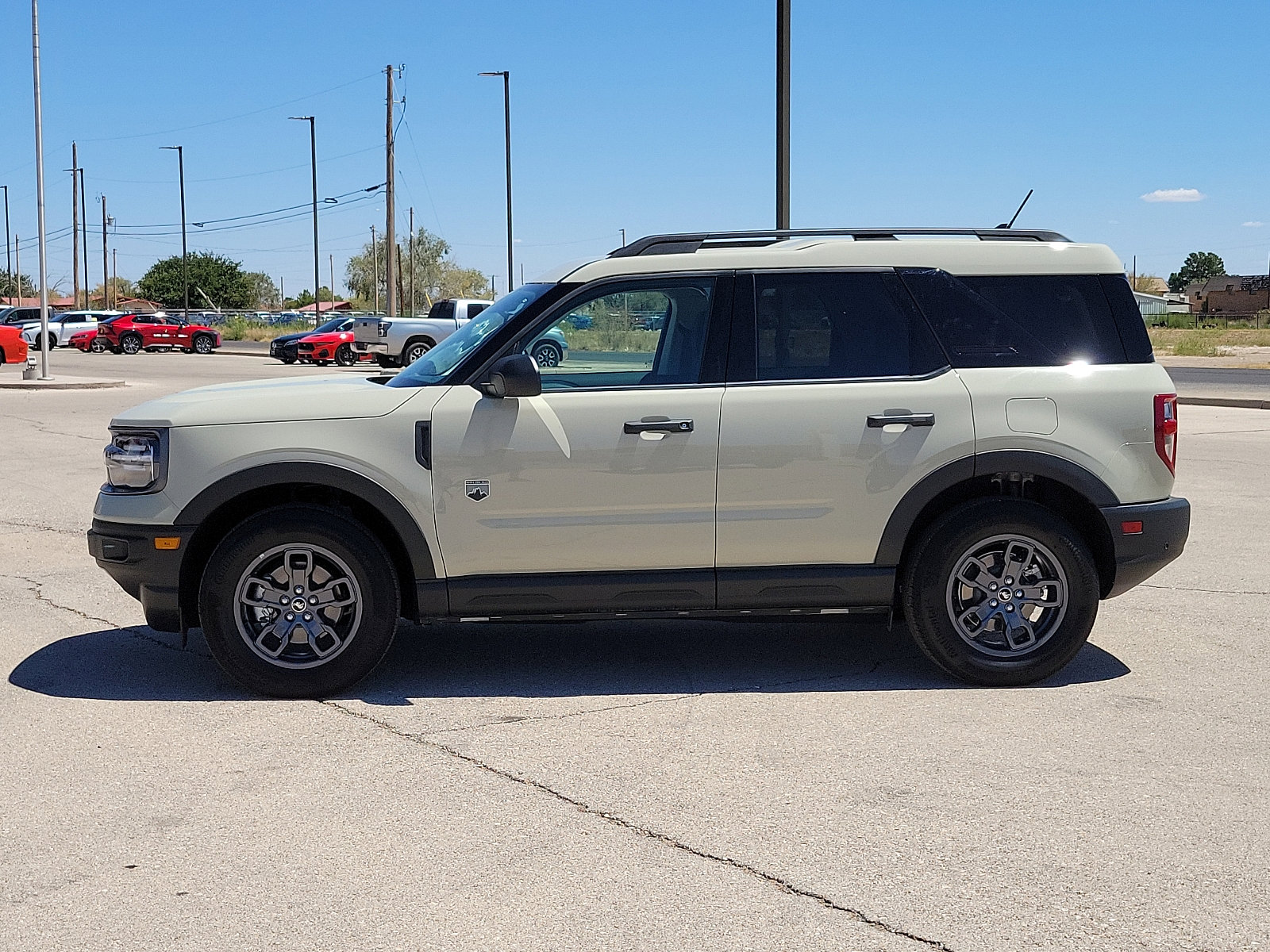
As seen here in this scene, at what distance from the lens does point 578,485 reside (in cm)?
579

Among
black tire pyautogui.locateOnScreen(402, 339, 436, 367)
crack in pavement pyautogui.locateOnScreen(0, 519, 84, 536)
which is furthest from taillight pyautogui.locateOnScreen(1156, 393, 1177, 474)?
black tire pyautogui.locateOnScreen(402, 339, 436, 367)

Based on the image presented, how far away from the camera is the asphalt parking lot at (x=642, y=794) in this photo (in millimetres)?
3633

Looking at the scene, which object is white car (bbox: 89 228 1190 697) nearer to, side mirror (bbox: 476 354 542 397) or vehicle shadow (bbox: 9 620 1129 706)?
side mirror (bbox: 476 354 542 397)

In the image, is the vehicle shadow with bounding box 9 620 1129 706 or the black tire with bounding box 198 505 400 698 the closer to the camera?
the black tire with bounding box 198 505 400 698

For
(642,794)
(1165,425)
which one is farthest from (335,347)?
(642,794)

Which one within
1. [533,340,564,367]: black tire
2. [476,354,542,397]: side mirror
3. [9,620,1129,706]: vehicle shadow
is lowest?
[9,620,1129,706]: vehicle shadow

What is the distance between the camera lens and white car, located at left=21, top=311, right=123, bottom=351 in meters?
51.2

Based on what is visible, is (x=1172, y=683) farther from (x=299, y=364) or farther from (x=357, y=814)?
(x=299, y=364)

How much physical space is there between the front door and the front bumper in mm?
1110

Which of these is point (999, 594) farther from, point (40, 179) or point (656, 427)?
point (40, 179)

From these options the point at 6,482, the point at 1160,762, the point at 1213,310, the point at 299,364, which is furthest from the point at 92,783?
the point at 1213,310

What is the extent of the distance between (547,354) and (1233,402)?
2071 centimetres

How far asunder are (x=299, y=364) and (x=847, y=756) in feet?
125

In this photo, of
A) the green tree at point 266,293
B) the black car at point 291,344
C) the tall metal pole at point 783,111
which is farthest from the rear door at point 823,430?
the green tree at point 266,293
